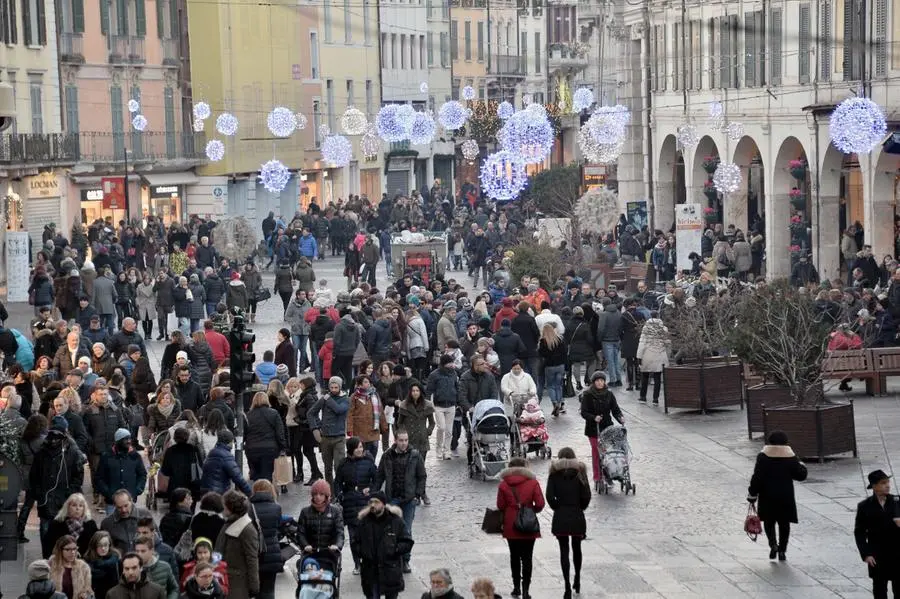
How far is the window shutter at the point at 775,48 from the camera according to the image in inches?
1909

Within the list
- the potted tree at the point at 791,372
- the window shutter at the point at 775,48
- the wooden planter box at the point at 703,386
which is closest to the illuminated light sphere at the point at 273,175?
the window shutter at the point at 775,48

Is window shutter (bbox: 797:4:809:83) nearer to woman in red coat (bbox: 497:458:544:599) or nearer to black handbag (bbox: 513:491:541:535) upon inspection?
woman in red coat (bbox: 497:458:544:599)

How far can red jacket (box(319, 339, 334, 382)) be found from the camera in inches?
1178

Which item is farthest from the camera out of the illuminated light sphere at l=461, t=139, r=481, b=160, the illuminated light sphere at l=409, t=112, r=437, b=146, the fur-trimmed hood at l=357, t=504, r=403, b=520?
the illuminated light sphere at l=461, t=139, r=481, b=160

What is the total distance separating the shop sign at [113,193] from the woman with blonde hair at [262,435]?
37752 mm

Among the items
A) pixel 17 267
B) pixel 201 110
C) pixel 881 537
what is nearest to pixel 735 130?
pixel 17 267

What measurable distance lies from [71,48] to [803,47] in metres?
23.0

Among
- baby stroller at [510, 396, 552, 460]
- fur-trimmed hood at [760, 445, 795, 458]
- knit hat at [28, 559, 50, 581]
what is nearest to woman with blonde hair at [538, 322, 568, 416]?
baby stroller at [510, 396, 552, 460]

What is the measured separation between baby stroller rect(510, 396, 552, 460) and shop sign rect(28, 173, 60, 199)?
31800mm

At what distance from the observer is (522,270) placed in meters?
40.1

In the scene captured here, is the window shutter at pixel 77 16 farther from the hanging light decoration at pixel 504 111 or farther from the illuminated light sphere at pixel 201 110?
the hanging light decoration at pixel 504 111

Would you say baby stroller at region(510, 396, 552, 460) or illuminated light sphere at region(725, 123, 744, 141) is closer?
baby stroller at region(510, 396, 552, 460)

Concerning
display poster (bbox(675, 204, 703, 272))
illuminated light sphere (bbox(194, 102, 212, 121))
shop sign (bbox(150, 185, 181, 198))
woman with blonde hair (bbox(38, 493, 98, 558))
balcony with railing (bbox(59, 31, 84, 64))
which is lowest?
woman with blonde hair (bbox(38, 493, 98, 558))

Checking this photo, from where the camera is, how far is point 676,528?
21.0m
